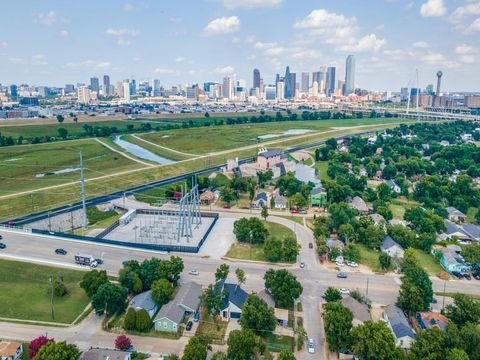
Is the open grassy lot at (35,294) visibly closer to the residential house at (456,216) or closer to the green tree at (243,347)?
the green tree at (243,347)

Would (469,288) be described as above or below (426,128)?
below

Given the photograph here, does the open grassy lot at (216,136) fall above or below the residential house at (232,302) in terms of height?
above

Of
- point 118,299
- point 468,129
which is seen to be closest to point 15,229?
point 118,299

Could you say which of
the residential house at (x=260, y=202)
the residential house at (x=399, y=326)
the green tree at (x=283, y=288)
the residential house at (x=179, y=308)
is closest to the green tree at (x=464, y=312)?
the residential house at (x=399, y=326)

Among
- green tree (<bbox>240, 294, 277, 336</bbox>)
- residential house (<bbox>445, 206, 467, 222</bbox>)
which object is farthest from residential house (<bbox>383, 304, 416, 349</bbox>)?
residential house (<bbox>445, 206, 467, 222</bbox>)

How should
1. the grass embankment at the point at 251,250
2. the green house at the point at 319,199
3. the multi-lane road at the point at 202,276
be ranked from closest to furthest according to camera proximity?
the multi-lane road at the point at 202,276 < the grass embankment at the point at 251,250 < the green house at the point at 319,199

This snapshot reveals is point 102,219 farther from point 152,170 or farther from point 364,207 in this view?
point 364,207
